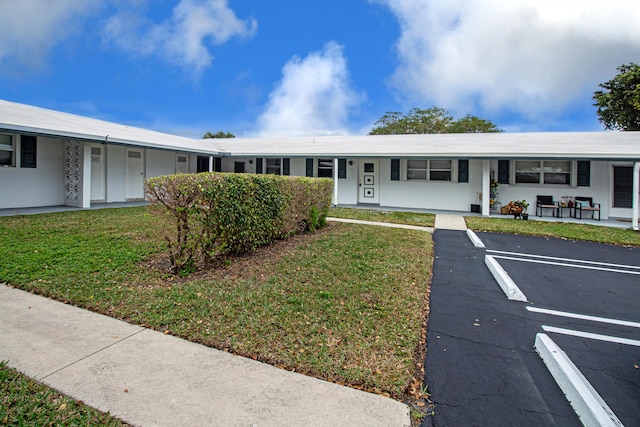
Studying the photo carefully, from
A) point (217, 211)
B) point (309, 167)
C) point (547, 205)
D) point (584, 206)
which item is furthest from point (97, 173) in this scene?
point (584, 206)

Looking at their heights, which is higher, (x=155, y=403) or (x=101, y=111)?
(x=101, y=111)

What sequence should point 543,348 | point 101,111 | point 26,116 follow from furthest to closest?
1. point 101,111
2. point 26,116
3. point 543,348

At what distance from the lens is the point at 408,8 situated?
13227mm

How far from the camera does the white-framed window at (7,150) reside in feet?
36.0

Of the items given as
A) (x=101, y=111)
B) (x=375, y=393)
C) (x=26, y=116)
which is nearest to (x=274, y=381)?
(x=375, y=393)

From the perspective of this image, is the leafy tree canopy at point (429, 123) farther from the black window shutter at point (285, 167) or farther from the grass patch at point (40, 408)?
the grass patch at point (40, 408)

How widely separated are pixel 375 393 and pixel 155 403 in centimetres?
157

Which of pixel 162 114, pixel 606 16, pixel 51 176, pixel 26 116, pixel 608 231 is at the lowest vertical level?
pixel 608 231

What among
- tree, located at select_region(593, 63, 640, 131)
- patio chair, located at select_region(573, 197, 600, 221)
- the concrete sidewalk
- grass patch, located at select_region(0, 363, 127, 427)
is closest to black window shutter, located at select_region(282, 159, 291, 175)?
patio chair, located at select_region(573, 197, 600, 221)

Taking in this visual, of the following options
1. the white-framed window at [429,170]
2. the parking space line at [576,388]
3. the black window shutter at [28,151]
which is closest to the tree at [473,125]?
the white-framed window at [429,170]

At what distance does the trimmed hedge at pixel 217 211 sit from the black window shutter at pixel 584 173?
A: 471 inches

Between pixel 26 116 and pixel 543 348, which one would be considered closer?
pixel 543 348

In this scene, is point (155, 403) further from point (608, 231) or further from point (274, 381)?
point (608, 231)

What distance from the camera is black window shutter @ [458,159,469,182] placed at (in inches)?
564
